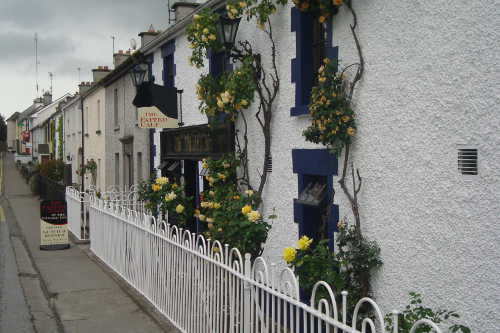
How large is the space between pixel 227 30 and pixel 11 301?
576cm

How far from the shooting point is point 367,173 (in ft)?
20.6

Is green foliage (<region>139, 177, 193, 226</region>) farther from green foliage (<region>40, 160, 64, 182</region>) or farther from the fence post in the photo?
green foliage (<region>40, 160, 64, 182</region>)

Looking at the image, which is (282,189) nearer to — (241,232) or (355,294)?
(241,232)

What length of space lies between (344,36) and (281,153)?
215cm

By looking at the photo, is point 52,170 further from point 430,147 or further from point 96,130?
point 430,147

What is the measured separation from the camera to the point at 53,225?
14969 mm

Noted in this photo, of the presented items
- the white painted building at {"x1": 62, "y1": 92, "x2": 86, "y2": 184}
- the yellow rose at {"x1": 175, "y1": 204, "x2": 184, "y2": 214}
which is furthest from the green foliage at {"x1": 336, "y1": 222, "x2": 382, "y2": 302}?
the white painted building at {"x1": 62, "y1": 92, "x2": 86, "y2": 184}

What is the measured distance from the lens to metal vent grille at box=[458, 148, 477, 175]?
192 inches

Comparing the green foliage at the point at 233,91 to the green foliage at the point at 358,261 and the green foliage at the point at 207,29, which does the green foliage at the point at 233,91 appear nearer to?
the green foliage at the point at 207,29

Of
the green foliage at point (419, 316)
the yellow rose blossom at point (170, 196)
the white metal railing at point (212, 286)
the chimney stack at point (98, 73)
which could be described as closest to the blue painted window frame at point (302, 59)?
the white metal railing at point (212, 286)

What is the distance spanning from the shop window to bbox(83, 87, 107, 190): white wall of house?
15587 millimetres

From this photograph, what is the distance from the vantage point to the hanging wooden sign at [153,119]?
12.0 metres

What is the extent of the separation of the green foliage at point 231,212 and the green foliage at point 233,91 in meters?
0.87

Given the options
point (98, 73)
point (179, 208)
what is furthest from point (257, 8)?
point (98, 73)
